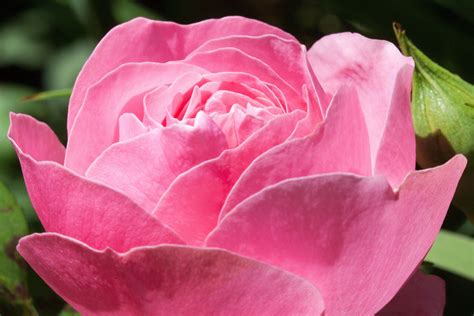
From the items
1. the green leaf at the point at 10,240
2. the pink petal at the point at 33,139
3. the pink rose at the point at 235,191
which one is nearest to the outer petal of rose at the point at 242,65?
the pink rose at the point at 235,191

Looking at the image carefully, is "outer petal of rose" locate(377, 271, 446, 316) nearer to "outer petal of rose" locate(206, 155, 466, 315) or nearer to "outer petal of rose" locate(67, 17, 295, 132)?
"outer petal of rose" locate(206, 155, 466, 315)

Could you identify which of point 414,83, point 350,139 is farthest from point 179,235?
point 414,83

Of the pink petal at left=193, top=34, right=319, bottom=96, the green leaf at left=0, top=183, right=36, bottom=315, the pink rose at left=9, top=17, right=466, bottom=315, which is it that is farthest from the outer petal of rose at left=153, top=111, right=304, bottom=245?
the green leaf at left=0, top=183, right=36, bottom=315

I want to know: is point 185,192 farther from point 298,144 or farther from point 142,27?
point 142,27

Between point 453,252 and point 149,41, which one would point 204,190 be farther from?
point 453,252

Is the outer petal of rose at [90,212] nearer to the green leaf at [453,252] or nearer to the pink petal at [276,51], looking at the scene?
the pink petal at [276,51]

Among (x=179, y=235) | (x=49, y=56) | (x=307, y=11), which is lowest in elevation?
(x=49, y=56)
